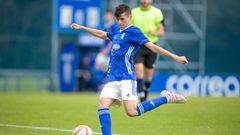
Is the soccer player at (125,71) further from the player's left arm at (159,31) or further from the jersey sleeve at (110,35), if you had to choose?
the player's left arm at (159,31)

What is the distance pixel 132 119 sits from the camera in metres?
12.4

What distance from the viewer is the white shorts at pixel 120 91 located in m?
9.32

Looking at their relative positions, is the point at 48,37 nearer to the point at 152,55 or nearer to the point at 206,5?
the point at 206,5

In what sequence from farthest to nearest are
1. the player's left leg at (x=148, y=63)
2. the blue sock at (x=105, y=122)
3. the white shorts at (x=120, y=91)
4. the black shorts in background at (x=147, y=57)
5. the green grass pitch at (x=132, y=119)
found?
the player's left leg at (x=148, y=63) → the black shorts in background at (x=147, y=57) → the green grass pitch at (x=132, y=119) → the white shorts at (x=120, y=91) → the blue sock at (x=105, y=122)

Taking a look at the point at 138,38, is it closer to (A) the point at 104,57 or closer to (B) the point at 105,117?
(B) the point at 105,117

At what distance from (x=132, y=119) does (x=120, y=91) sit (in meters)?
3.02

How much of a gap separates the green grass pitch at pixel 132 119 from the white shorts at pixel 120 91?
39.8 inches

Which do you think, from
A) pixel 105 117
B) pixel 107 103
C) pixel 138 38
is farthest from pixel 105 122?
pixel 138 38

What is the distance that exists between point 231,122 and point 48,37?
14185 mm

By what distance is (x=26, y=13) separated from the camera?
25.0m

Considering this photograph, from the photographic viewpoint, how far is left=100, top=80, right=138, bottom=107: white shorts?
932 centimetres

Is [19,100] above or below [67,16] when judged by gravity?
below

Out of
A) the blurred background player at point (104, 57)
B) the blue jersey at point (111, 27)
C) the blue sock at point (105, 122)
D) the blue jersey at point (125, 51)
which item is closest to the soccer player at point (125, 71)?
the blue jersey at point (125, 51)

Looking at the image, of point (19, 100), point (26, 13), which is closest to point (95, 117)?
point (19, 100)
